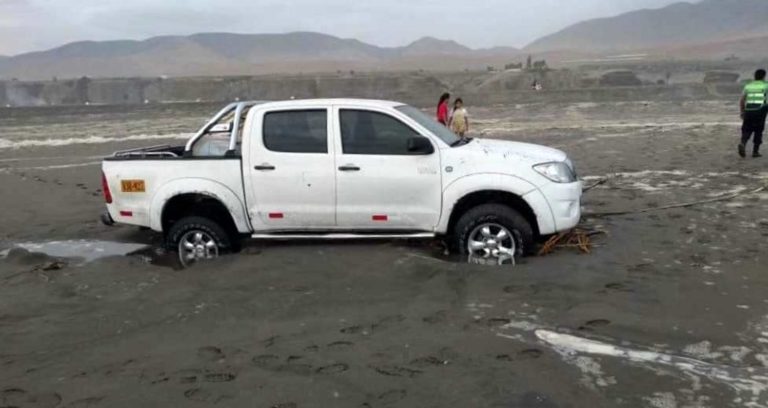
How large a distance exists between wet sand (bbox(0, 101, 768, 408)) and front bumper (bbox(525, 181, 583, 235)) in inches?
14.9

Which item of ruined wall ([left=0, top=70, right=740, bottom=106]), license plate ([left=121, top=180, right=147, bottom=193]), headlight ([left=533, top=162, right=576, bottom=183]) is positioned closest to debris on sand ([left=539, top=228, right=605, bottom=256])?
headlight ([left=533, top=162, right=576, bottom=183])

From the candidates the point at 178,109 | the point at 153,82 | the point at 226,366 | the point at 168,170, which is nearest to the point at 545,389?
the point at 226,366

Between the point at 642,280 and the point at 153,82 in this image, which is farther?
the point at 153,82

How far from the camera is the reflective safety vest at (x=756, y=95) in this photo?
13789mm

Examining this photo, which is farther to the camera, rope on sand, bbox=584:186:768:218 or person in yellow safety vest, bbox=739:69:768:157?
person in yellow safety vest, bbox=739:69:768:157

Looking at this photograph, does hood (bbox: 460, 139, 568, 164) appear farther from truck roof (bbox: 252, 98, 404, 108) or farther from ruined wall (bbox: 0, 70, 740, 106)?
ruined wall (bbox: 0, 70, 740, 106)

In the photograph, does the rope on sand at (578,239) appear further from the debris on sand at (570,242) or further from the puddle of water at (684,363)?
the puddle of water at (684,363)

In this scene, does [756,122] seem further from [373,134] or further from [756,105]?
[373,134]

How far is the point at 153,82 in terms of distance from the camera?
2628 inches

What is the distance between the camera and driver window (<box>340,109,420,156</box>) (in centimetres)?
754

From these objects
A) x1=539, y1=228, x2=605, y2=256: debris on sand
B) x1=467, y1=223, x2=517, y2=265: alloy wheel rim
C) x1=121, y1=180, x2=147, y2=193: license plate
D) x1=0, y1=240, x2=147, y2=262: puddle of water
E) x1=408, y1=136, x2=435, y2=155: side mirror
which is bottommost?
x1=0, y1=240, x2=147, y2=262: puddle of water

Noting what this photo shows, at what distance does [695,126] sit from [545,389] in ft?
65.3

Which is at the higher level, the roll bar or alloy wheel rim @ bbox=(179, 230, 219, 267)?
the roll bar

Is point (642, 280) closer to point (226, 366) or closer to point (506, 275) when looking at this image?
point (506, 275)
